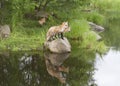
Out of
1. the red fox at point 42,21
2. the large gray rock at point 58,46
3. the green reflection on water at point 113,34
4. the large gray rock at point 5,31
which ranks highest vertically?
the red fox at point 42,21

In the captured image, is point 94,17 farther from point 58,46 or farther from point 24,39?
point 58,46

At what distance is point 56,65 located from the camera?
14852 mm

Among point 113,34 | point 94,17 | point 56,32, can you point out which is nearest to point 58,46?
point 56,32

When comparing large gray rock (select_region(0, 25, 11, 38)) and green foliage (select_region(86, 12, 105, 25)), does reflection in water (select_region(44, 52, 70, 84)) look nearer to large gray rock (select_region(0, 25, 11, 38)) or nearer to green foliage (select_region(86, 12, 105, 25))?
Answer: large gray rock (select_region(0, 25, 11, 38))

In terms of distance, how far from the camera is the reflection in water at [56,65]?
1353 cm

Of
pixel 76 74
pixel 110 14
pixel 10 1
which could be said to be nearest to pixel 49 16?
pixel 10 1

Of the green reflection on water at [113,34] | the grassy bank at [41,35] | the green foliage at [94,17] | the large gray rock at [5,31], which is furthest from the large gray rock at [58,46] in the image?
the green foliage at [94,17]

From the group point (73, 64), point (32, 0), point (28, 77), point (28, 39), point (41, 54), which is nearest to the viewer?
point (28, 77)

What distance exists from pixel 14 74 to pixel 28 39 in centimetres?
421

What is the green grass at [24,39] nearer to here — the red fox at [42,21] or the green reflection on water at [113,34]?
the red fox at [42,21]

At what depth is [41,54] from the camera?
16.2 meters

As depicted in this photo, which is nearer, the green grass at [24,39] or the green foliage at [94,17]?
the green grass at [24,39]

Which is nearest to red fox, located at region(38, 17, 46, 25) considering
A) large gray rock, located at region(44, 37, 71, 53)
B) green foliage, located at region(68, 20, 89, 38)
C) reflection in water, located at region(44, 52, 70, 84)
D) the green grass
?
the green grass

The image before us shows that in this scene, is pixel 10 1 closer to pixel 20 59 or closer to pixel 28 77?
pixel 20 59
